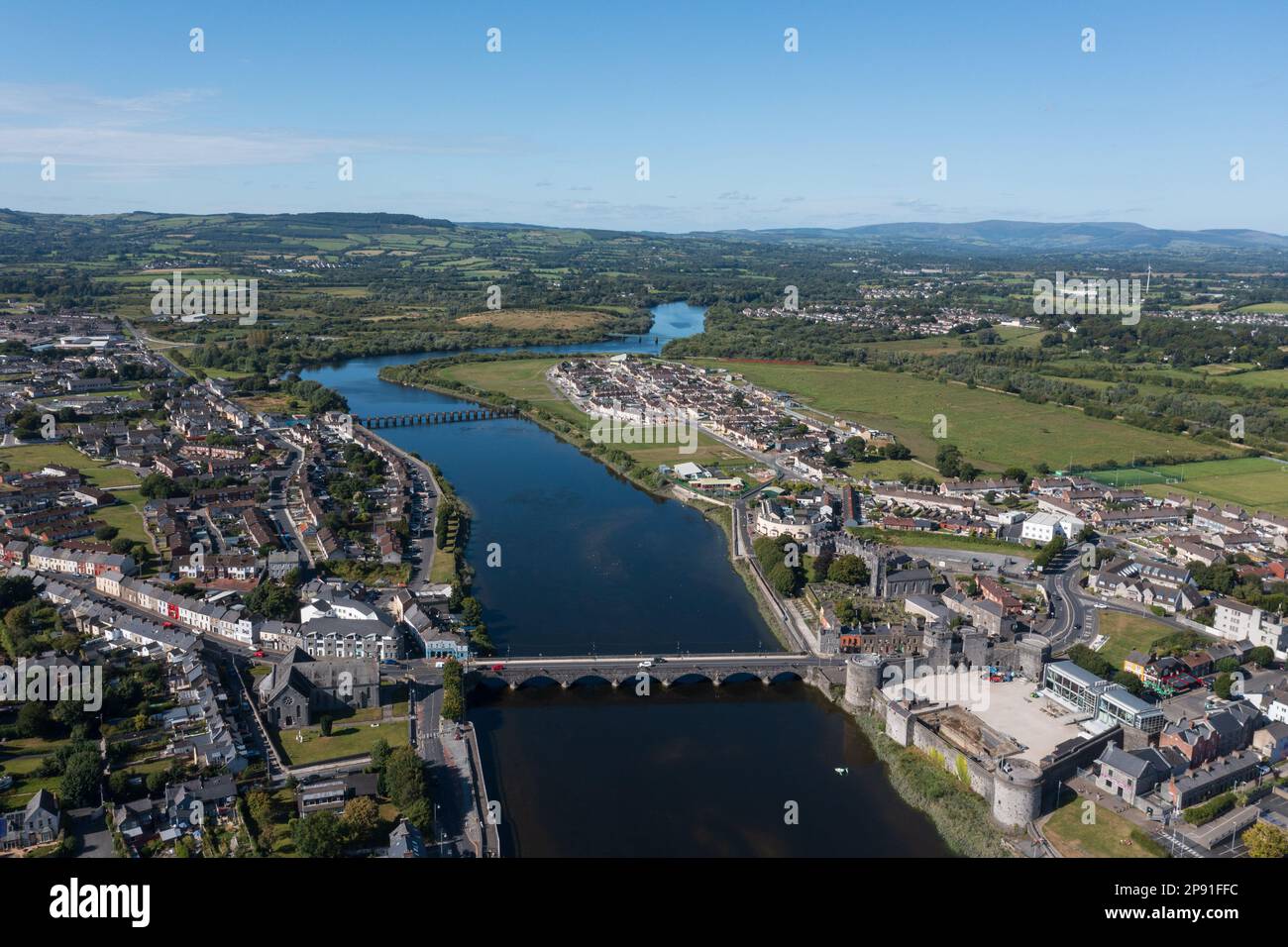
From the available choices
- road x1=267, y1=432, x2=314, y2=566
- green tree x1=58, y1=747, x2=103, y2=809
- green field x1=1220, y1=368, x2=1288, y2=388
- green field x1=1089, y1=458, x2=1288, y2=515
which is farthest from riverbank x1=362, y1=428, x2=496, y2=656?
green field x1=1220, y1=368, x2=1288, y2=388

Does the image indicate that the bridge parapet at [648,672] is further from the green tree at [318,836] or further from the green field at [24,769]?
the green field at [24,769]

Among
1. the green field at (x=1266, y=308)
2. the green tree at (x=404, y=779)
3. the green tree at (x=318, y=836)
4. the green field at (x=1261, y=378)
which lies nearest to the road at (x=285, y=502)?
the green tree at (x=404, y=779)

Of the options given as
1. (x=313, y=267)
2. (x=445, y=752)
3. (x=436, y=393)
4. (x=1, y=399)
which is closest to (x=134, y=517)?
(x=445, y=752)

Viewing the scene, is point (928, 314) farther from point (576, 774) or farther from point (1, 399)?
point (576, 774)

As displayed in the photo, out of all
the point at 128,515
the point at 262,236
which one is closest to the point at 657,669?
the point at 128,515

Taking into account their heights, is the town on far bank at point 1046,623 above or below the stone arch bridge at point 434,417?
below
